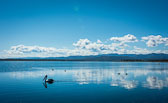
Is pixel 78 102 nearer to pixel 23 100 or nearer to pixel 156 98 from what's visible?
pixel 23 100

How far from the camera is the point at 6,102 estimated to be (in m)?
17.7

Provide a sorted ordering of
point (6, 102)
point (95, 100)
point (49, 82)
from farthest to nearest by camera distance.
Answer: point (49, 82) → point (95, 100) → point (6, 102)

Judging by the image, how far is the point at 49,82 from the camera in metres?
32.9

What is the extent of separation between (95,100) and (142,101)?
15.8 feet

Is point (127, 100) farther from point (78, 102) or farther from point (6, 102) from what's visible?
point (6, 102)

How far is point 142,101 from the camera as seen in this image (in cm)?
1819

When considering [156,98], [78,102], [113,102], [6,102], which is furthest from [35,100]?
[156,98]

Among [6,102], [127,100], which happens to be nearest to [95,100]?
[127,100]

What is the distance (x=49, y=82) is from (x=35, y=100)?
14.2m

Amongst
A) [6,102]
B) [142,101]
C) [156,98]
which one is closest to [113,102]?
[142,101]

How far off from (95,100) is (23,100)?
7.57 metres

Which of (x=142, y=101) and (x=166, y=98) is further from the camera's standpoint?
(x=166, y=98)

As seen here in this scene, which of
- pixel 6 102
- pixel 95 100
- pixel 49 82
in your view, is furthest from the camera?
pixel 49 82

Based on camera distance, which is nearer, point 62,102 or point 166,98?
point 62,102
